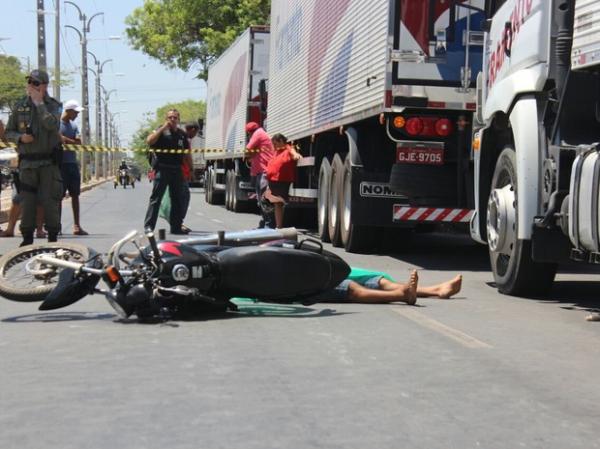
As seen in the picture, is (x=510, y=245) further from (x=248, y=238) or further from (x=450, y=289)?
(x=248, y=238)

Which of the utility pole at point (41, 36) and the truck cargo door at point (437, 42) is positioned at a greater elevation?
the utility pole at point (41, 36)

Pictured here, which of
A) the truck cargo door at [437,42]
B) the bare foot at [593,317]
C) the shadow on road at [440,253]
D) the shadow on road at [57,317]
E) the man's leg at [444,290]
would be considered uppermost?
the truck cargo door at [437,42]

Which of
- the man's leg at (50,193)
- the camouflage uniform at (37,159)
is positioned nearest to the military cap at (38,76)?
the camouflage uniform at (37,159)

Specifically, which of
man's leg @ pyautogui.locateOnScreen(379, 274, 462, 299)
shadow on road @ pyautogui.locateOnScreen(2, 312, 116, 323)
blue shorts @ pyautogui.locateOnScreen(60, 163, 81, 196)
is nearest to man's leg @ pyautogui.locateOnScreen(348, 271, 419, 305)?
man's leg @ pyautogui.locateOnScreen(379, 274, 462, 299)

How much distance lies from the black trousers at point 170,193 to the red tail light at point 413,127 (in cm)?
474

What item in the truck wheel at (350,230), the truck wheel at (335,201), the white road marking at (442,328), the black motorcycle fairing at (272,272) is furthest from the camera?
the truck wheel at (335,201)

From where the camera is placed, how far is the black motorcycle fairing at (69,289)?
7.06 metres

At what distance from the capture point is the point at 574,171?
7867 mm

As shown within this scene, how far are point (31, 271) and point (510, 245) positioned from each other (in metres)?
3.89

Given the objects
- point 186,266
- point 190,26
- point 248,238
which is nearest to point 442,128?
point 248,238

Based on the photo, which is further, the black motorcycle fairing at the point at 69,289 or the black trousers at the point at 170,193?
the black trousers at the point at 170,193

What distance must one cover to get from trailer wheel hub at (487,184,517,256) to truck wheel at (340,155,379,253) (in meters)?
3.72

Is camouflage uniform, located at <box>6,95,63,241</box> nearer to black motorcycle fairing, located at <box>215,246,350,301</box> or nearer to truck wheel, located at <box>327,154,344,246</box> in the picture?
truck wheel, located at <box>327,154,344,246</box>

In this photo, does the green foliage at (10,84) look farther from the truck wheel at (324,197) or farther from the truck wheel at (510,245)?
the truck wheel at (510,245)
